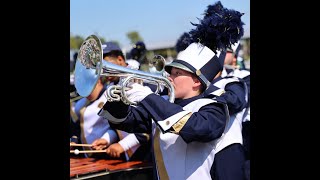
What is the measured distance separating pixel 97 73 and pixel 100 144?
1.68m

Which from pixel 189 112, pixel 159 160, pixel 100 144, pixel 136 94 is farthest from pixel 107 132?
pixel 189 112

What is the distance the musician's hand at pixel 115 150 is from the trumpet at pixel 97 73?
4.55ft

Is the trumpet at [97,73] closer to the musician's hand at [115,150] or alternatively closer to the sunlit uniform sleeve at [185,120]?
the sunlit uniform sleeve at [185,120]

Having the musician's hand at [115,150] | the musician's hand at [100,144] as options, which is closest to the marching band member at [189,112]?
the musician's hand at [115,150]

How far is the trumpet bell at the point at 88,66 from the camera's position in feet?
8.85

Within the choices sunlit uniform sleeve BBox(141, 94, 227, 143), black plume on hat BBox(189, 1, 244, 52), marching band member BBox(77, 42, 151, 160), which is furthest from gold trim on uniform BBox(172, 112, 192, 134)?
marching band member BBox(77, 42, 151, 160)

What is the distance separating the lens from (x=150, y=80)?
9.36 feet

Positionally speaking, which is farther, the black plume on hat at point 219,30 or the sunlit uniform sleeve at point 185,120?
the black plume on hat at point 219,30

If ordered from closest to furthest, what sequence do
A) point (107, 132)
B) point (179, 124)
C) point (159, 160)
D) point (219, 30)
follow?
1. point (179, 124)
2. point (159, 160)
3. point (219, 30)
4. point (107, 132)

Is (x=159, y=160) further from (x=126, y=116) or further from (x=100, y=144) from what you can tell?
(x=100, y=144)

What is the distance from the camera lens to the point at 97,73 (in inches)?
106
